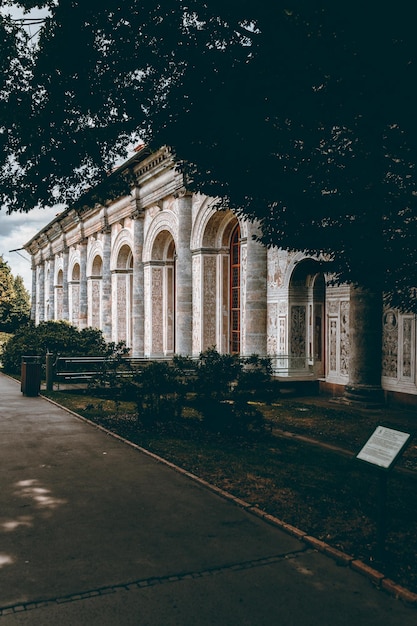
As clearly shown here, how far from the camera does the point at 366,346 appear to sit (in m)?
13.0

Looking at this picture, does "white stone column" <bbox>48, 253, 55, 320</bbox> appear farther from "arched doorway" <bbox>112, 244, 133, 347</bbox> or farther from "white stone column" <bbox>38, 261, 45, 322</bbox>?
"arched doorway" <bbox>112, 244, 133, 347</bbox>

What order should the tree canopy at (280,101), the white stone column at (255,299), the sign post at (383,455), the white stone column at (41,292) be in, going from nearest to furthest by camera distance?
the sign post at (383,455)
the tree canopy at (280,101)
the white stone column at (255,299)
the white stone column at (41,292)

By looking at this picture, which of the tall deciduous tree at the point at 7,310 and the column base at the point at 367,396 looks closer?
the column base at the point at 367,396

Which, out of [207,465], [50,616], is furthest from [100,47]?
[50,616]

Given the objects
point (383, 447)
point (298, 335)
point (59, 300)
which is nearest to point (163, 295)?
point (298, 335)

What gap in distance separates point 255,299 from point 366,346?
4338 millimetres

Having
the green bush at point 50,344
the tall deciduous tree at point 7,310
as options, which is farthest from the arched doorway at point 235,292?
the tall deciduous tree at point 7,310

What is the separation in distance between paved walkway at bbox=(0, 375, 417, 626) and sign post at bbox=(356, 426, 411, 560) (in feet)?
1.68

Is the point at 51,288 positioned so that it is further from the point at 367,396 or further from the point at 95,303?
the point at 367,396

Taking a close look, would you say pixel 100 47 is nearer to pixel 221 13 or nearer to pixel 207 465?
pixel 221 13

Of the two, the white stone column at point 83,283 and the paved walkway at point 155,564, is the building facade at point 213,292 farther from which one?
the paved walkway at point 155,564

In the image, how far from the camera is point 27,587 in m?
4.10

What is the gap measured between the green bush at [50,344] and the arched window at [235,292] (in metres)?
4.41

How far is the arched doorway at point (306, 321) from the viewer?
1595 centimetres
